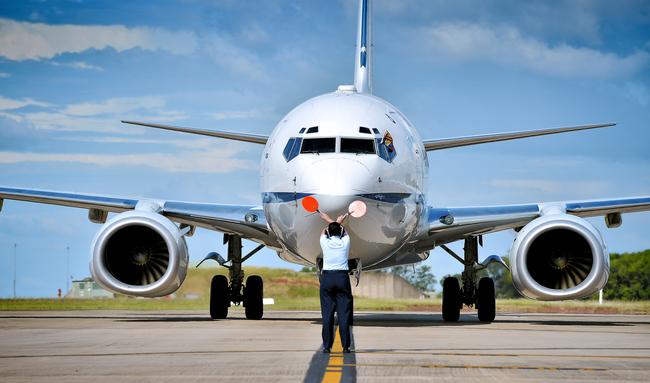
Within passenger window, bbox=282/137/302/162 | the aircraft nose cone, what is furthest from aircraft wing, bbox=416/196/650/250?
the aircraft nose cone

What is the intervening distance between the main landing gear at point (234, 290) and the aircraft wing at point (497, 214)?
3627 mm

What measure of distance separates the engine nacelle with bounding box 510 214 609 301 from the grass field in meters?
13.0

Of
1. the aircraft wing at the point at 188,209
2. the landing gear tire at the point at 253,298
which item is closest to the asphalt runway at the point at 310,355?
the aircraft wing at the point at 188,209

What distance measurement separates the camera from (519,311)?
117ft

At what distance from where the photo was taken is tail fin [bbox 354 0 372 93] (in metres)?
27.8

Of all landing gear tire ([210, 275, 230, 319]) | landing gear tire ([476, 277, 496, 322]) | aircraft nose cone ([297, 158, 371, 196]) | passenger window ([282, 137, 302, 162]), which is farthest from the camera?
landing gear tire ([210, 275, 230, 319])

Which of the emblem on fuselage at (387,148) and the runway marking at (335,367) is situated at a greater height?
the emblem on fuselage at (387,148)

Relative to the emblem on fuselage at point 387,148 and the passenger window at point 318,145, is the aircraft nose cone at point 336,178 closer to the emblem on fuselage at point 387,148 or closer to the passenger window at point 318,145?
the passenger window at point 318,145

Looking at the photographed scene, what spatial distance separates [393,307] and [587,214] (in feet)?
46.5

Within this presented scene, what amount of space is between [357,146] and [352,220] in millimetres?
1269

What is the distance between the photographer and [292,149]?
1755 centimetres

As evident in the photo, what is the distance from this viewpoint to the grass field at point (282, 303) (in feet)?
112

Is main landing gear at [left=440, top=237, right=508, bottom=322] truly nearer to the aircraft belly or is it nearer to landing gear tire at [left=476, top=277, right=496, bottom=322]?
landing gear tire at [left=476, top=277, right=496, bottom=322]

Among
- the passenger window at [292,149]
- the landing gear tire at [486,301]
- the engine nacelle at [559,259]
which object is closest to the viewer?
the passenger window at [292,149]
